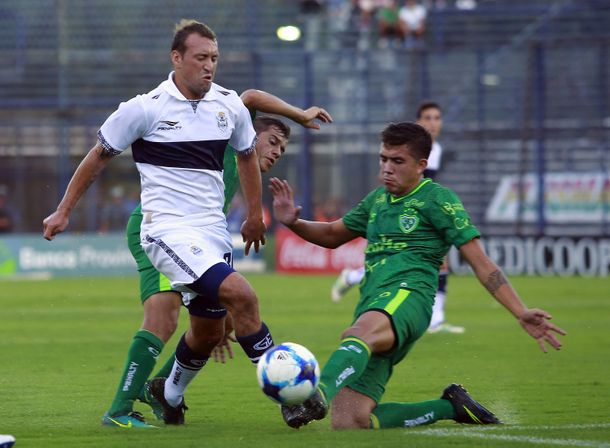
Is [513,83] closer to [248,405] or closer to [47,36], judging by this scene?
[47,36]

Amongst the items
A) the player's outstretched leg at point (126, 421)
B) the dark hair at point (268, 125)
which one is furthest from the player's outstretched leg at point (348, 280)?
the player's outstretched leg at point (126, 421)

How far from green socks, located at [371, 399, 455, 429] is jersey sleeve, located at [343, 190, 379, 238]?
3.76 ft

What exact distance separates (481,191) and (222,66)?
22.9 ft

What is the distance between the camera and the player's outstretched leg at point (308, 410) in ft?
20.4

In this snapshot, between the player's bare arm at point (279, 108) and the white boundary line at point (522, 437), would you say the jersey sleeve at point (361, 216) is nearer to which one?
the player's bare arm at point (279, 108)

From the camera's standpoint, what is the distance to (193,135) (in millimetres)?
6879

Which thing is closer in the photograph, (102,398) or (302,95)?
(102,398)

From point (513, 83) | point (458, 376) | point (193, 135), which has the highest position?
point (513, 83)

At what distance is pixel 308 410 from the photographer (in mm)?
6242

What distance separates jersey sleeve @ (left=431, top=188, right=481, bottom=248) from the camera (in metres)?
6.80

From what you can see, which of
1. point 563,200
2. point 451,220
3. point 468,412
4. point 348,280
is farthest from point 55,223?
point 563,200

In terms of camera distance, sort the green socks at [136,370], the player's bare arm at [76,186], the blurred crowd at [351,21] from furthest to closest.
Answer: the blurred crowd at [351,21] < the green socks at [136,370] < the player's bare arm at [76,186]

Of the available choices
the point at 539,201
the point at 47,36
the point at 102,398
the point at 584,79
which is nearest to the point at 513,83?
the point at 584,79

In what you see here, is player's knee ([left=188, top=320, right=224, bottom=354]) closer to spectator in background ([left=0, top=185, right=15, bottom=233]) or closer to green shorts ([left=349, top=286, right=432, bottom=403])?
green shorts ([left=349, top=286, right=432, bottom=403])
